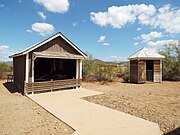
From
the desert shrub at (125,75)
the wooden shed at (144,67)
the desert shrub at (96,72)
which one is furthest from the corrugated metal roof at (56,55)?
the desert shrub at (125,75)

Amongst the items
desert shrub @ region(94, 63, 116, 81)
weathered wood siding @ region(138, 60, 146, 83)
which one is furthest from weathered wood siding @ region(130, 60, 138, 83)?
desert shrub @ region(94, 63, 116, 81)

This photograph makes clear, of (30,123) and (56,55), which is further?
(56,55)

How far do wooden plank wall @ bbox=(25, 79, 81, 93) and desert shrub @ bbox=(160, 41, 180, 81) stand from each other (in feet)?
46.0

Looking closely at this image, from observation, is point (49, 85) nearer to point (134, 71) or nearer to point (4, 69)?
point (134, 71)

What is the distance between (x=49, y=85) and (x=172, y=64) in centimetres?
1723

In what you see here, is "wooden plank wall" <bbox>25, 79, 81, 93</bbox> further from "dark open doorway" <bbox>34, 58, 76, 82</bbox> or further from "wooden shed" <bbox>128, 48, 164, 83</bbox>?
"wooden shed" <bbox>128, 48, 164, 83</bbox>

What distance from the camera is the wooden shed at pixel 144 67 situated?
19.8 m

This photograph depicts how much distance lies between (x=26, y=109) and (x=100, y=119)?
146 inches

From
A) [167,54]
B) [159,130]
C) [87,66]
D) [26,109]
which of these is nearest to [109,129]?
[159,130]

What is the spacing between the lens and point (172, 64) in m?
23.0

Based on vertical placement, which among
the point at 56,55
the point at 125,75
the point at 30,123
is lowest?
the point at 30,123

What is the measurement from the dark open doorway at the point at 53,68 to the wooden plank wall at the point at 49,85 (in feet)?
5.97

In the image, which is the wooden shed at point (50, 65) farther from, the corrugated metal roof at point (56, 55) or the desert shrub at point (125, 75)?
the desert shrub at point (125, 75)

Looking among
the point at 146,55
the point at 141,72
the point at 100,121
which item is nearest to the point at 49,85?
the point at 100,121
